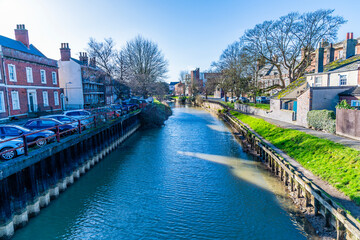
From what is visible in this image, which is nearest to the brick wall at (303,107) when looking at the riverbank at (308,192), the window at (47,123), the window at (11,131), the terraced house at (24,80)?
the riverbank at (308,192)

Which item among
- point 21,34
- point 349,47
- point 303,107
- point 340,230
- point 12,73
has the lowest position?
point 340,230

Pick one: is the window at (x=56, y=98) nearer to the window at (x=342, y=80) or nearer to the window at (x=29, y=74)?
the window at (x=29, y=74)

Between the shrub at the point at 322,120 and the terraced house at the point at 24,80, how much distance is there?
3031cm

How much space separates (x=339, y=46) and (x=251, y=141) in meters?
34.3

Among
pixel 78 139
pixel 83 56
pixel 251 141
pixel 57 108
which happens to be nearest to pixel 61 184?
pixel 78 139

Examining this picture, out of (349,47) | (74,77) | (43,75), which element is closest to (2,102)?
(43,75)

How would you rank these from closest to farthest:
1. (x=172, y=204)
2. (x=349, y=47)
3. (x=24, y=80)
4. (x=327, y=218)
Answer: (x=327, y=218) → (x=172, y=204) → (x=24, y=80) → (x=349, y=47)

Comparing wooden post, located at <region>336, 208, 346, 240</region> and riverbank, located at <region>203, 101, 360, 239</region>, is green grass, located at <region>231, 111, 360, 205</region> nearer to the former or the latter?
riverbank, located at <region>203, 101, 360, 239</region>

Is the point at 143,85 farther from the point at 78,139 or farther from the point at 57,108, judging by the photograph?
the point at 78,139

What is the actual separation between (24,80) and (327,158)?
31.4 meters

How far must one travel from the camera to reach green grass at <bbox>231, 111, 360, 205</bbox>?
9.80 metres

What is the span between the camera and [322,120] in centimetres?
1847

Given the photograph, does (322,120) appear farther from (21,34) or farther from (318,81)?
(21,34)

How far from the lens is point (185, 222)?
10.1 m
